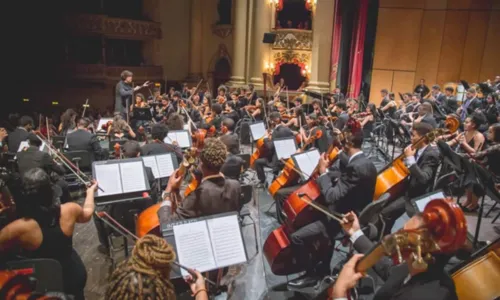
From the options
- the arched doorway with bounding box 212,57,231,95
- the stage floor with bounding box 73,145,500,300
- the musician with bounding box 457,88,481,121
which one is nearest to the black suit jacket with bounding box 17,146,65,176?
the stage floor with bounding box 73,145,500,300

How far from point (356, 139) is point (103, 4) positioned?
16415 mm

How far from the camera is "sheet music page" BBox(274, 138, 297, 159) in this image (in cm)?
611

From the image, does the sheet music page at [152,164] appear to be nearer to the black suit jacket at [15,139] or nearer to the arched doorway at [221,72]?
the black suit jacket at [15,139]

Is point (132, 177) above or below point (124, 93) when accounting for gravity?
below

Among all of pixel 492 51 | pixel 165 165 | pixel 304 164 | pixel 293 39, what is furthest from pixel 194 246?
pixel 293 39

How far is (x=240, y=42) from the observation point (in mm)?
16891

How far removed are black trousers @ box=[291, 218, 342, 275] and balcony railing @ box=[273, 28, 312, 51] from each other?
13.6 m

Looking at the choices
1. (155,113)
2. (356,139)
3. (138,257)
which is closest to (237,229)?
(138,257)

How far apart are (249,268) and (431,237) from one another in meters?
2.95

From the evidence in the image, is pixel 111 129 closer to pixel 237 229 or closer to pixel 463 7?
pixel 237 229

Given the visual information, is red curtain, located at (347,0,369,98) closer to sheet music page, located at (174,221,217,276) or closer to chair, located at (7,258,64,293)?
sheet music page, located at (174,221,217,276)

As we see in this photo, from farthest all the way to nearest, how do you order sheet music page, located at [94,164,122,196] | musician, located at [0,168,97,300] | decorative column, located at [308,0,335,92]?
decorative column, located at [308,0,335,92]
sheet music page, located at [94,164,122,196]
musician, located at [0,168,97,300]

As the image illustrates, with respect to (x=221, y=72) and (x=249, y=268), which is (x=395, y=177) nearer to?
(x=249, y=268)

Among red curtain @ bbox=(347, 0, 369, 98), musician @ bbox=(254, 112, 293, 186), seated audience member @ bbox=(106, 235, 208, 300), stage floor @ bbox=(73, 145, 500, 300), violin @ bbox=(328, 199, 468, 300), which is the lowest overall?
stage floor @ bbox=(73, 145, 500, 300)
